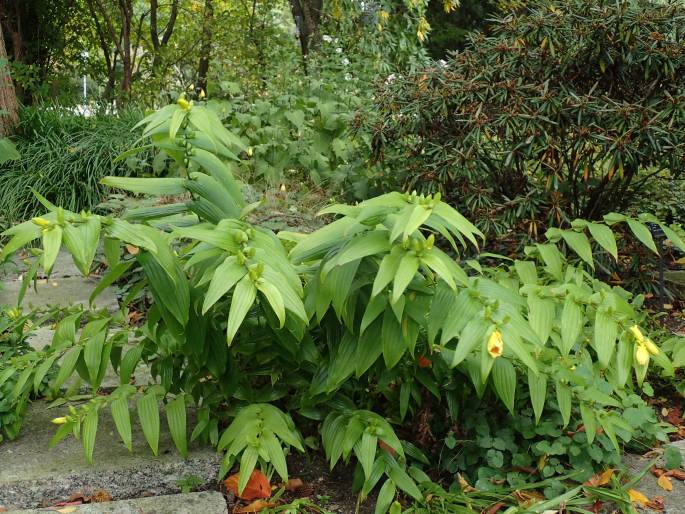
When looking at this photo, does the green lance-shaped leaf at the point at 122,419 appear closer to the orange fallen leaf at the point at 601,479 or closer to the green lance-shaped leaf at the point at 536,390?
the green lance-shaped leaf at the point at 536,390

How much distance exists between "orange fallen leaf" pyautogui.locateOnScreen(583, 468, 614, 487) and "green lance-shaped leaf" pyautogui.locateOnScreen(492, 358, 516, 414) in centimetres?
48

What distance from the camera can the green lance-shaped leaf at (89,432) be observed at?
2250mm

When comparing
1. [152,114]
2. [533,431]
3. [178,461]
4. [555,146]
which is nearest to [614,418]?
[533,431]

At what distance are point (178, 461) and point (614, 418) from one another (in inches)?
55.1

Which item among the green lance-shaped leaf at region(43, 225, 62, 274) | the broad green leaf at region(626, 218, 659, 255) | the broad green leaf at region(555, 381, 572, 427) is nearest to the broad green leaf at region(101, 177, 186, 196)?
the green lance-shaped leaf at region(43, 225, 62, 274)

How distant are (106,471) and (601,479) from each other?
5.20 ft

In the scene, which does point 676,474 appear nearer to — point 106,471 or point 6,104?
point 106,471

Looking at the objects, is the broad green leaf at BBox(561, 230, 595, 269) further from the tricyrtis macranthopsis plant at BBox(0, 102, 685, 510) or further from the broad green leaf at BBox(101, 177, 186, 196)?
the broad green leaf at BBox(101, 177, 186, 196)

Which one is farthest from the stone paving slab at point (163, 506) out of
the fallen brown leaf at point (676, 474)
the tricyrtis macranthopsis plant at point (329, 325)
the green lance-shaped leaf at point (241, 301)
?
the fallen brown leaf at point (676, 474)

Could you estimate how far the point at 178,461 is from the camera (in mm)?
2492

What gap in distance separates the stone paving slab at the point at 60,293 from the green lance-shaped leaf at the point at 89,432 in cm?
200

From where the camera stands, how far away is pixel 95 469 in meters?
2.45

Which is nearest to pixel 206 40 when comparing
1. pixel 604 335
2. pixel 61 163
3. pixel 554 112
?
pixel 61 163

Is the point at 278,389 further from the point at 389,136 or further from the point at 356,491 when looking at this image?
the point at 389,136
